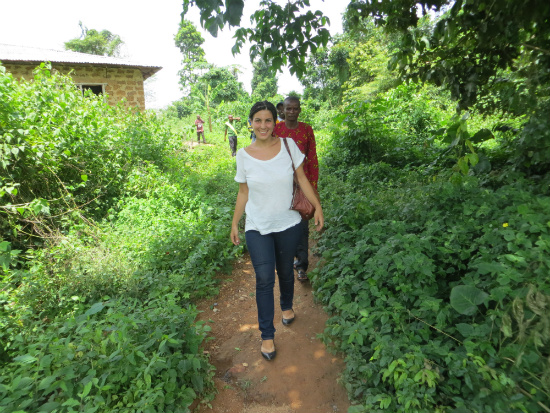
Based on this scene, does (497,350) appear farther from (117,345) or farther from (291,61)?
(291,61)

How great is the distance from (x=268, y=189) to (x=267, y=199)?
8cm

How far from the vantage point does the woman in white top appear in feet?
7.84

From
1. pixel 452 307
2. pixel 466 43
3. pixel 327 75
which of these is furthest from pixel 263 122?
pixel 327 75

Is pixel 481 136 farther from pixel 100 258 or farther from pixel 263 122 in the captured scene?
pixel 100 258

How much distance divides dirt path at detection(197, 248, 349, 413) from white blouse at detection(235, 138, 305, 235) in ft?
3.64

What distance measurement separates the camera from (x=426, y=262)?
94.3 inches

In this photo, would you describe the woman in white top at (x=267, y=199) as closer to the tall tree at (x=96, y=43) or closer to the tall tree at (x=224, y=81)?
the tall tree at (x=224, y=81)

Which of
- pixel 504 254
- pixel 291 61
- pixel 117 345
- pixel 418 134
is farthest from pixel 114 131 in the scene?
pixel 418 134

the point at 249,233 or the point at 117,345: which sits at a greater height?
the point at 249,233

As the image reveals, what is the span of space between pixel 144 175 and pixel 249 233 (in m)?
4.62

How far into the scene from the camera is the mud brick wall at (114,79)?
430 inches

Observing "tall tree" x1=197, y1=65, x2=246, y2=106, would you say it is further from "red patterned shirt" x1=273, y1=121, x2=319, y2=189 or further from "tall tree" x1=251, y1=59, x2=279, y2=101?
"red patterned shirt" x1=273, y1=121, x2=319, y2=189

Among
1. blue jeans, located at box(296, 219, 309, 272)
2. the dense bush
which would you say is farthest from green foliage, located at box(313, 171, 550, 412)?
the dense bush

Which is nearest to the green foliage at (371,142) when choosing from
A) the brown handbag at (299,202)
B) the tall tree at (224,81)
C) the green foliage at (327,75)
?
the brown handbag at (299,202)
